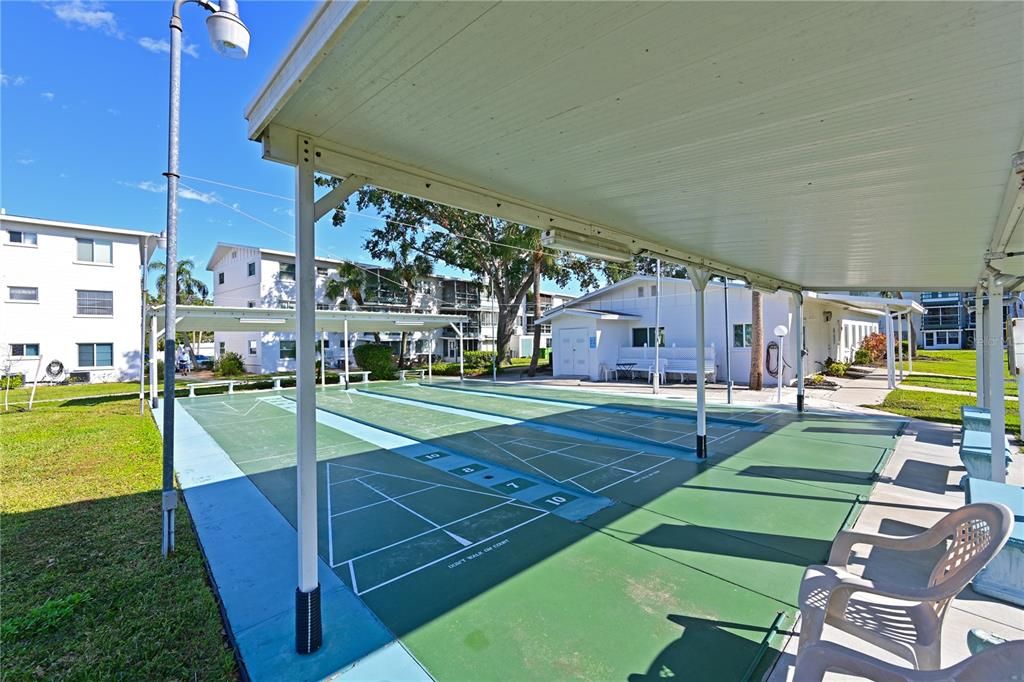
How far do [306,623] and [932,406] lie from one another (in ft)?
45.9

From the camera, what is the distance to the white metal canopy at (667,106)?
160cm

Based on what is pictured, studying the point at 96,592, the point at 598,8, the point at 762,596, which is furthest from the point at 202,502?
the point at 598,8

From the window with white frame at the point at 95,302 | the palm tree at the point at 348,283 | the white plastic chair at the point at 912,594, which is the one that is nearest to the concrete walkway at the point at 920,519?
the white plastic chair at the point at 912,594

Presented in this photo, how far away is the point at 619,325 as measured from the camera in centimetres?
1995

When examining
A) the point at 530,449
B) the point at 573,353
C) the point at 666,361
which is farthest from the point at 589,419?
the point at 573,353

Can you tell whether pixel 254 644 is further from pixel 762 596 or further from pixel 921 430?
pixel 921 430

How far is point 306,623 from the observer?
8.43 feet

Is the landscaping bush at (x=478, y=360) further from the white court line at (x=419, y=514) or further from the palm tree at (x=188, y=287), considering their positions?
the palm tree at (x=188, y=287)

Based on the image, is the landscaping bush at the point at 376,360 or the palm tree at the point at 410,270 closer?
the landscaping bush at the point at 376,360

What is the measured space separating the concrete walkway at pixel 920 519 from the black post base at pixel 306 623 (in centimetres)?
255

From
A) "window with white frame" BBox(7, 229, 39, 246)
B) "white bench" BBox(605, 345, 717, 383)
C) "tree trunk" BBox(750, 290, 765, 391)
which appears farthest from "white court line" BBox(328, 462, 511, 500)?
"window with white frame" BBox(7, 229, 39, 246)

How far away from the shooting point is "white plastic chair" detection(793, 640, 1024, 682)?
1.25m

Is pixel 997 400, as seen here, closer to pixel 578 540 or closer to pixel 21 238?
pixel 578 540

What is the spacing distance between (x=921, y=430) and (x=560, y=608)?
9.06 meters
